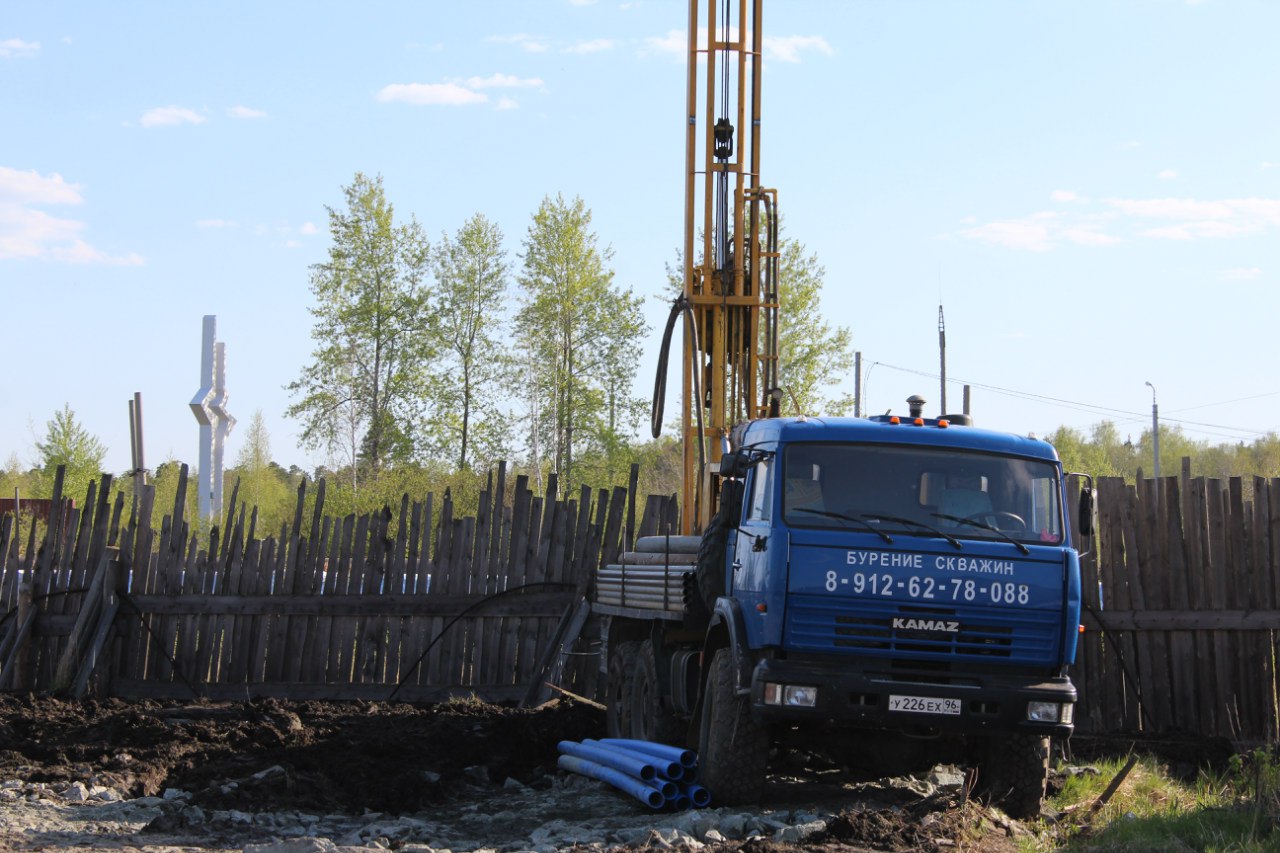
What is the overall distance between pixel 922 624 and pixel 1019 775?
1162mm

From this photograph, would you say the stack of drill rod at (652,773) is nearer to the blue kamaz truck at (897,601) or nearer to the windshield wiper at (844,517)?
the blue kamaz truck at (897,601)

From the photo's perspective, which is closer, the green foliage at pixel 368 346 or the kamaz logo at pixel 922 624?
the kamaz logo at pixel 922 624

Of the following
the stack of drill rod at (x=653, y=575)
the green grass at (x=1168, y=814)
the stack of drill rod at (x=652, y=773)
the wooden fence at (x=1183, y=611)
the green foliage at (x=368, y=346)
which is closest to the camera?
the green grass at (x=1168, y=814)

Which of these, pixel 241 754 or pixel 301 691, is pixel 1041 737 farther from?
pixel 301 691

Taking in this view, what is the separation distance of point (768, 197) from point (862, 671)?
18.7 feet

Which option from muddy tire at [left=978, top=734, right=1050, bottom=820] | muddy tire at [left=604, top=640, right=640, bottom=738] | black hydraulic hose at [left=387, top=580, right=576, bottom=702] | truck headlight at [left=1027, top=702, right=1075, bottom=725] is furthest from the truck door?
black hydraulic hose at [left=387, top=580, right=576, bottom=702]

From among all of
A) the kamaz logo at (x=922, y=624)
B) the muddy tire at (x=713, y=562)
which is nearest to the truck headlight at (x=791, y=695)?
the kamaz logo at (x=922, y=624)

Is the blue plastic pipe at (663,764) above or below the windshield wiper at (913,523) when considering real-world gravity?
below

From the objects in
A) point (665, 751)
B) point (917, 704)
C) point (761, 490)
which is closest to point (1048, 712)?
point (917, 704)

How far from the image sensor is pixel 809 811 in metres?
8.52

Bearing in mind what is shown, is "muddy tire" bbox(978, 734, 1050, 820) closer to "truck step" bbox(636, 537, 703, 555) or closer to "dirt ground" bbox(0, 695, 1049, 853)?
"dirt ground" bbox(0, 695, 1049, 853)

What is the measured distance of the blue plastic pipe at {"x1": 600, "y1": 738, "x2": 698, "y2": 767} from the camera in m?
8.98

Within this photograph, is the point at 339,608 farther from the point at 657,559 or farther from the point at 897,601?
the point at 897,601

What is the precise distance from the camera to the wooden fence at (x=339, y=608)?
1426 cm
